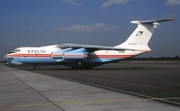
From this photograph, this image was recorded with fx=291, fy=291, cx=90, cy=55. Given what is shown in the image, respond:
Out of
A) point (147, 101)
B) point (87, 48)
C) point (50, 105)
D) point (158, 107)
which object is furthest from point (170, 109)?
point (87, 48)

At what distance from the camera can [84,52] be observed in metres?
34.9

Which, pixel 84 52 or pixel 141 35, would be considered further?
pixel 141 35

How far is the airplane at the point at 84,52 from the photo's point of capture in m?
34.1

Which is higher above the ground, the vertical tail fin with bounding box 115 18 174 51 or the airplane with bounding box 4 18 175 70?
the vertical tail fin with bounding box 115 18 174 51

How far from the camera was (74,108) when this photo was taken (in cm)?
766

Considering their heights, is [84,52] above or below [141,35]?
below

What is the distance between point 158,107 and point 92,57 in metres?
28.2

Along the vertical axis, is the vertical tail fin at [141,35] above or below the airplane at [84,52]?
above

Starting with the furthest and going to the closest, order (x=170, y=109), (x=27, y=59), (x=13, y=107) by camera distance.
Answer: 1. (x=27, y=59)
2. (x=13, y=107)
3. (x=170, y=109)

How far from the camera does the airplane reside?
34.1m

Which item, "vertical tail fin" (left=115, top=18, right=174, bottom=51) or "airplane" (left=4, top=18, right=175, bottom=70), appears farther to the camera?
"vertical tail fin" (left=115, top=18, right=174, bottom=51)

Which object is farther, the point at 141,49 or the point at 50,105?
the point at 141,49

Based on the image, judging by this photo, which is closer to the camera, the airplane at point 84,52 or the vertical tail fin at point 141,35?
the airplane at point 84,52

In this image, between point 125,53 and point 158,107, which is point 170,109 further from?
point 125,53
